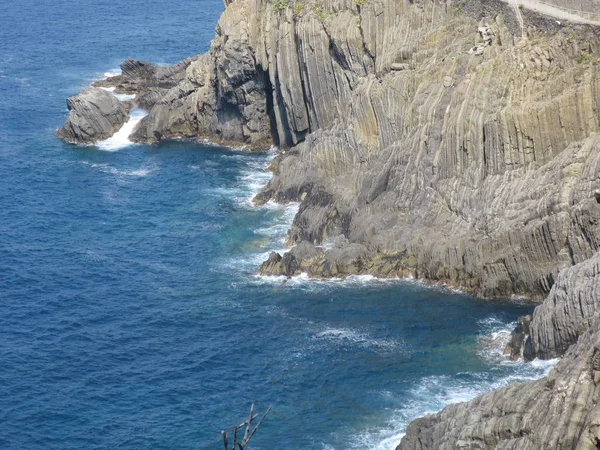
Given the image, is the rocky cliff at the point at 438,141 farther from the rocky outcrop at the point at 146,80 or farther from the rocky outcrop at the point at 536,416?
the rocky outcrop at the point at 146,80

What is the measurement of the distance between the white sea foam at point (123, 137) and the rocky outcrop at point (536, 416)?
75.0m

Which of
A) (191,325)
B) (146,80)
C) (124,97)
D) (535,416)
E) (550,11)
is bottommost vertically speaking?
(191,325)

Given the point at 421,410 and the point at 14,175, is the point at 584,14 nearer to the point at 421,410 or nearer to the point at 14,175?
the point at 421,410

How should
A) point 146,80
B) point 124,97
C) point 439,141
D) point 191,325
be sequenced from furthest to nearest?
1. point 146,80
2. point 124,97
3. point 439,141
4. point 191,325

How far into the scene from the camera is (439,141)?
3878 inches

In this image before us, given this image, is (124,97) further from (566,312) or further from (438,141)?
(566,312)

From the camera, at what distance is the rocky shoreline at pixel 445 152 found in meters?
86.7

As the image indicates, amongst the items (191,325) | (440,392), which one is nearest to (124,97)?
(191,325)

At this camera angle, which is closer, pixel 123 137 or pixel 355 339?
pixel 355 339

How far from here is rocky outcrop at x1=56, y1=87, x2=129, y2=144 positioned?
13675cm

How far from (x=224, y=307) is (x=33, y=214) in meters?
30.0

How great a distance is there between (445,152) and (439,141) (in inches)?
53.0

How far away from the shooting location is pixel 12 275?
10169cm

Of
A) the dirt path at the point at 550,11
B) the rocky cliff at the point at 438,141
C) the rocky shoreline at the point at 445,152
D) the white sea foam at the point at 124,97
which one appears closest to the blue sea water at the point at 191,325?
the rocky shoreline at the point at 445,152
